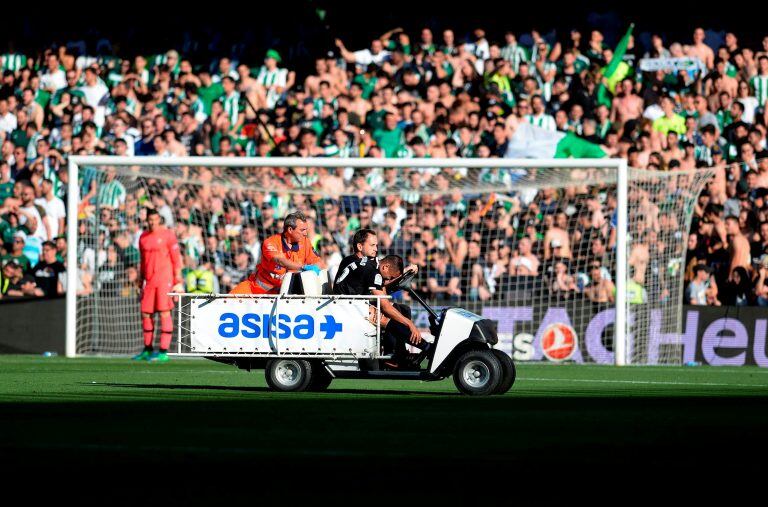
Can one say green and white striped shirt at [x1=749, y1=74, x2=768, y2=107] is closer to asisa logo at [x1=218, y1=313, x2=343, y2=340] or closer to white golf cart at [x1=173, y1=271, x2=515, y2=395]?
white golf cart at [x1=173, y1=271, x2=515, y2=395]

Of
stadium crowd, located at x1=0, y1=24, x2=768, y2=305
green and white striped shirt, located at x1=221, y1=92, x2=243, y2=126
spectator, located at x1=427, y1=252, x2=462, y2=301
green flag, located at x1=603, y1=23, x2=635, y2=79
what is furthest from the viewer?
green and white striped shirt, located at x1=221, y1=92, x2=243, y2=126

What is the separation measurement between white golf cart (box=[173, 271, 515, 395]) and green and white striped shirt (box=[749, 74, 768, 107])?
38.5ft

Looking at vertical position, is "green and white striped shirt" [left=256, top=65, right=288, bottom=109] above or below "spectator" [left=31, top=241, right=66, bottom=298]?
above

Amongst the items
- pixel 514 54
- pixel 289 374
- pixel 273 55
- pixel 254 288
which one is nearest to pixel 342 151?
pixel 514 54

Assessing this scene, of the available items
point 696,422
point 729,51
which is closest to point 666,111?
point 729,51

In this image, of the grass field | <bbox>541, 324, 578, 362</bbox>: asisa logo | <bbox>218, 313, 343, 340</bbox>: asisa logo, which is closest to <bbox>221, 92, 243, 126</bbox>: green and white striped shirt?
<bbox>541, 324, 578, 362</bbox>: asisa logo

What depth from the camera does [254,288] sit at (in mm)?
13547

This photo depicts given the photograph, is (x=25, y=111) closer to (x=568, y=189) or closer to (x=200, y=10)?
(x=200, y=10)

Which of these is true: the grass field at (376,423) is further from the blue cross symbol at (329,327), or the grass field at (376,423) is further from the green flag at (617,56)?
the green flag at (617,56)

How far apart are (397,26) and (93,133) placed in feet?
21.9

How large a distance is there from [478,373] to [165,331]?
8719 mm

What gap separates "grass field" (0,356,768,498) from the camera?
7109mm

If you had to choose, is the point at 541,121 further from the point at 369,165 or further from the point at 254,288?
the point at 254,288

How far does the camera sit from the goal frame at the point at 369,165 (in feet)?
65.1
